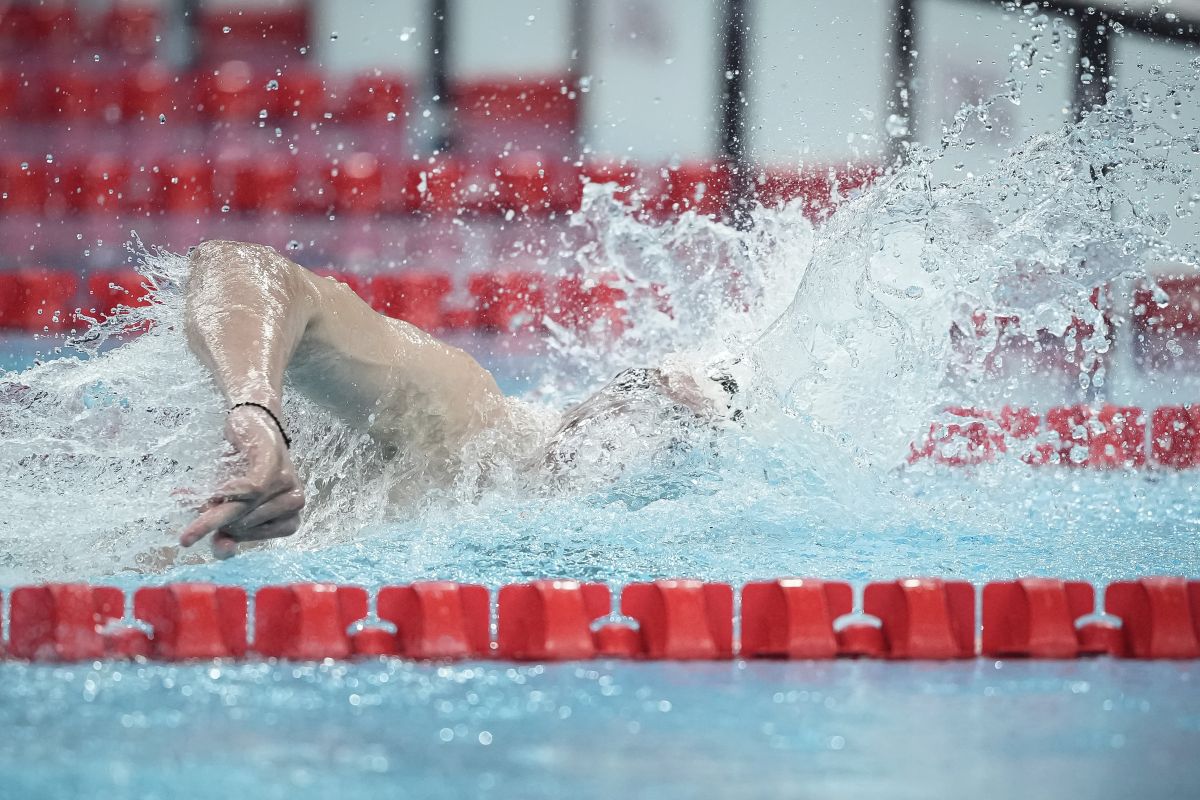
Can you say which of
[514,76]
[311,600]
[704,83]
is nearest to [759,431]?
[311,600]

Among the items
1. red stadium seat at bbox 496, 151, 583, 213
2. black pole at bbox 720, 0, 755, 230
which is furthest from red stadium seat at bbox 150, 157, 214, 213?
black pole at bbox 720, 0, 755, 230

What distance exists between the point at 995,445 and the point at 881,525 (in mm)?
1795

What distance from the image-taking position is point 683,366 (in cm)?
238

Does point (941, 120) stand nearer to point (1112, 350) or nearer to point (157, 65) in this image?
point (1112, 350)

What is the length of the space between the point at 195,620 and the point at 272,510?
0.32 meters

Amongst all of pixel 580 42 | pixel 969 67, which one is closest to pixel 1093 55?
pixel 969 67

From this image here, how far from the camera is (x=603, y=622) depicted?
5.34ft

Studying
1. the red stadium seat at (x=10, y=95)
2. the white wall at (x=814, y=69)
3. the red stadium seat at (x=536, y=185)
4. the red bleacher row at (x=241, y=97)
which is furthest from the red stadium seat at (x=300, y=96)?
the white wall at (x=814, y=69)

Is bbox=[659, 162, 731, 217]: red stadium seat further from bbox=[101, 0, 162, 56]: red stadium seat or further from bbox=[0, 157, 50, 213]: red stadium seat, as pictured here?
bbox=[0, 157, 50, 213]: red stadium seat

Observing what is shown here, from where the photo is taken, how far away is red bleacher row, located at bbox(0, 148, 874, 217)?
6070 mm

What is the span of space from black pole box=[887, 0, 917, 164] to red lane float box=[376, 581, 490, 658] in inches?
193

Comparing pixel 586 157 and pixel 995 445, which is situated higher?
pixel 586 157

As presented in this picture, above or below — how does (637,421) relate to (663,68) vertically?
below

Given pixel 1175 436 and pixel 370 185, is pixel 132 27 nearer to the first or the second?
pixel 370 185
